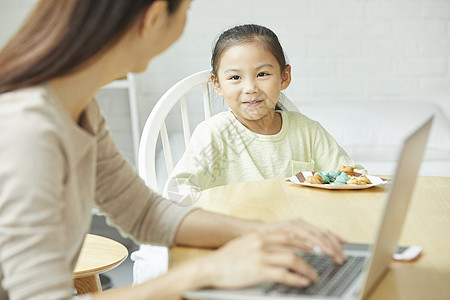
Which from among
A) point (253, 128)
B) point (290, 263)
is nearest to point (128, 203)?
point (290, 263)

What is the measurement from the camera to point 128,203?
84 centimetres

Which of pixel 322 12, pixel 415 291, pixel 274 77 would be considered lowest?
pixel 415 291

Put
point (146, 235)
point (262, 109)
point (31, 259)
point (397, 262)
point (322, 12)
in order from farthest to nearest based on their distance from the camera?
1. point (322, 12)
2. point (262, 109)
3. point (146, 235)
4. point (397, 262)
5. point (31, 259)

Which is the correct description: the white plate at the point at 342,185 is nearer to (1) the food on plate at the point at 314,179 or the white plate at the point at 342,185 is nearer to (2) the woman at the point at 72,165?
(1) the food on plate at the point at 314,179

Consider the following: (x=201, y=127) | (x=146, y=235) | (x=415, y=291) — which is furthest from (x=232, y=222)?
(x=201, y=127)

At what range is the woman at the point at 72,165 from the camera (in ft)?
1.83

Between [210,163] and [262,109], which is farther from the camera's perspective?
[262,109]

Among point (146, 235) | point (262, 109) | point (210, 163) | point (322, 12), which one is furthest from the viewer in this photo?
point (322, 12)

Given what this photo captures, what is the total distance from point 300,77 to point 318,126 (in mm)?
1164

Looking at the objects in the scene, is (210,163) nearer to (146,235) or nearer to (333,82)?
(146,235)

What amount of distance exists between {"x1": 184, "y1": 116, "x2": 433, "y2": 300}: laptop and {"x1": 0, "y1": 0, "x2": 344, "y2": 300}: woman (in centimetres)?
1

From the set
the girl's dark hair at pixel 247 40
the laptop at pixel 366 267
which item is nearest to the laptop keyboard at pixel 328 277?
the laptop at pixel 366 267

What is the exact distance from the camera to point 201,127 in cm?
154

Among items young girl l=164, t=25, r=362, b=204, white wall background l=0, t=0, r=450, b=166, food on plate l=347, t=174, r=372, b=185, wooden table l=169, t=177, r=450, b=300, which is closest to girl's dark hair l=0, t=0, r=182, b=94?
wooden table l=169, t=177, r=450, b=300
